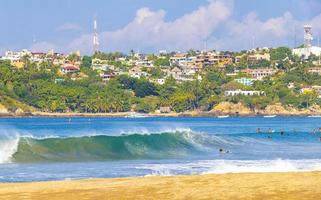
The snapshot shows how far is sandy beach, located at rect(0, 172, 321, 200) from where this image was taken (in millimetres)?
21219

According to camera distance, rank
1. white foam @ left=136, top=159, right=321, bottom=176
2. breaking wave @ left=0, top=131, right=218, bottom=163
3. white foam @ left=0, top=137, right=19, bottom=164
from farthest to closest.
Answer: breaking wave @ left=0, top=131, right=218, bottom=163 < white foam @ left=0, top=137, right=19, bottom=164 < white foam @ left=136, top=159, right=321, bottom=176

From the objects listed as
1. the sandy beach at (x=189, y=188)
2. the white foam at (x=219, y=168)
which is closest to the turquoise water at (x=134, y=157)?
the white foam at (x=219, y=168)

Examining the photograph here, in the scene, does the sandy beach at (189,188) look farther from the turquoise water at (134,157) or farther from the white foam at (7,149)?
the white foam at (7,149)

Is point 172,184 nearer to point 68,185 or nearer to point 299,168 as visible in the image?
point 68,185

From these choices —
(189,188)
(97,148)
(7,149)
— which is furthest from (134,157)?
(189,188)

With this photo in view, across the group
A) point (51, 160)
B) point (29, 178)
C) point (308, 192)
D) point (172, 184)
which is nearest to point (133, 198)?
point (172, 184)

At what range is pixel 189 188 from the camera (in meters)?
22.5

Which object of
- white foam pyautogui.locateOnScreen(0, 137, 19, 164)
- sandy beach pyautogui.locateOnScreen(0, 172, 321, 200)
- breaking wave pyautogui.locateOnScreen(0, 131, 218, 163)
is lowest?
breaking wave pyautogui.locateOnScreen(0, 131, 218, 163)

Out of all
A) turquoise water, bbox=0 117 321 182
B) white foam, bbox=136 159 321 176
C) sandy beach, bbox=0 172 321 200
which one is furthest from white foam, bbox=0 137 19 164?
sandy beach, bbox=0 172 321 200

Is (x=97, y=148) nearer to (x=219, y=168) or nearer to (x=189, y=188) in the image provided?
(x=219, y=168)

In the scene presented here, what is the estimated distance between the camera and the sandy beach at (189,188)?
21219 millimetres

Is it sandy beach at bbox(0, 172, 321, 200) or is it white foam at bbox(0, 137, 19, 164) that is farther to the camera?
white foam at bbox(0, 137, 19, 164)

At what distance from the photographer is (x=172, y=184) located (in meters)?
23.5

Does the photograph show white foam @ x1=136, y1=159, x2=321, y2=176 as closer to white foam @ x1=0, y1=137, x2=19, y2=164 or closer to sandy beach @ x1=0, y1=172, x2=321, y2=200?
white foam @ x1=0, y1=137, x2=19, y2=164
